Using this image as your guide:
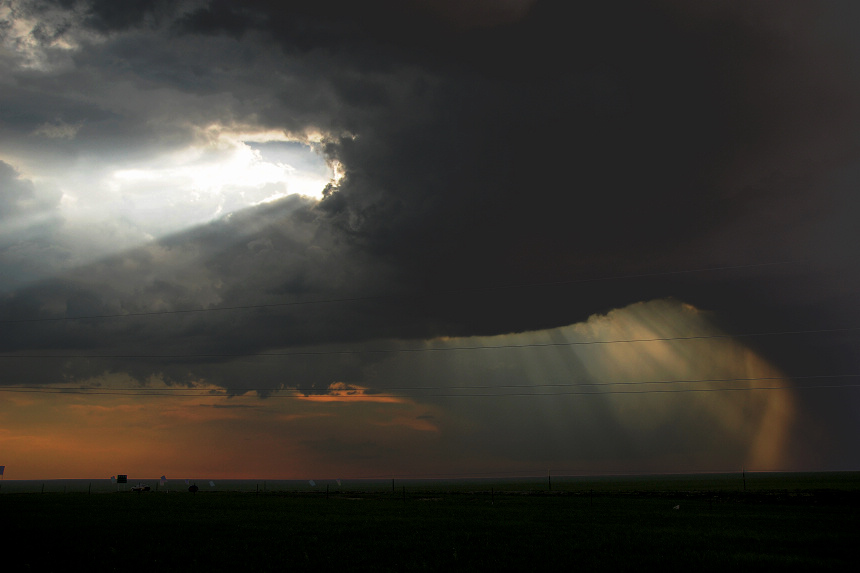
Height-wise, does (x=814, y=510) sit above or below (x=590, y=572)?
below

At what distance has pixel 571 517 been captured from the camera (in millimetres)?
57406

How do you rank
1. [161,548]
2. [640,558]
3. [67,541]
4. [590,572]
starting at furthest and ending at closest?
[67,541] → [161,548] → [640,558] → [590,572]

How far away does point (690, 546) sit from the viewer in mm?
36031

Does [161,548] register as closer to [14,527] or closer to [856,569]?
[14,527]

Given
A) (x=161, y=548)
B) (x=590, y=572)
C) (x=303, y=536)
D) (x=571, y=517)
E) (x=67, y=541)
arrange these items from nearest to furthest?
(x=590, y=572) → (x=161, y=548) → (x=67, y=541) → (x=303, y=536) → (x=571, y=517)

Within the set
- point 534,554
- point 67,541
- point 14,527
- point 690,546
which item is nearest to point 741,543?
point 690,546

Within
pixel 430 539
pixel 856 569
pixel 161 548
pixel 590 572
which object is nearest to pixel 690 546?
pixel 856 569

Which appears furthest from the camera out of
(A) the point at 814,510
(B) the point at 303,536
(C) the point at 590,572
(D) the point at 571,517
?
(A) the point at 814,510

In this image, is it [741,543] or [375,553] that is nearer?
[375,553]

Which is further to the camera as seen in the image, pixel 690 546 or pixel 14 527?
pixel 14 527

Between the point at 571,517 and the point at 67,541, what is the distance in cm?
4339

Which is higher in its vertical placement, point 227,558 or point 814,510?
point 227,558

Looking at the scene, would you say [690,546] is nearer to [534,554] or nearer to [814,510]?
[534,554]

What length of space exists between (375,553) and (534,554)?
929 cm
